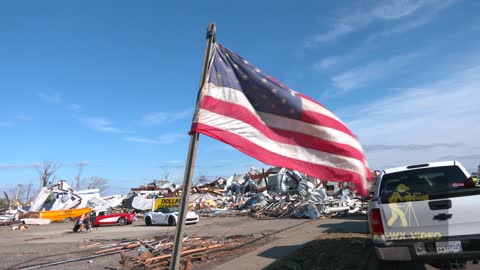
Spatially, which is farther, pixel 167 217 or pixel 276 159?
pixel 167 217

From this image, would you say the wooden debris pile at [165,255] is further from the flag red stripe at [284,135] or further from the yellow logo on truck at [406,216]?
the flag red stripe at [284,135]

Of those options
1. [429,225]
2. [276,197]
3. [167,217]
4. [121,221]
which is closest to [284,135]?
[429,225]

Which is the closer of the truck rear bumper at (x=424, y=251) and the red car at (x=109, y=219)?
the truck rear bumper at (x=424, y=251)

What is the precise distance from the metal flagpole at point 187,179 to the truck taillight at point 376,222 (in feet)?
11.5

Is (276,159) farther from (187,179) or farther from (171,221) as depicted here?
(171,221)

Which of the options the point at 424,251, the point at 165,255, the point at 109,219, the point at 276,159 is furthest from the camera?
→ the point at 109,219

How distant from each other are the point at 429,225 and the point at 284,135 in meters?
3.02

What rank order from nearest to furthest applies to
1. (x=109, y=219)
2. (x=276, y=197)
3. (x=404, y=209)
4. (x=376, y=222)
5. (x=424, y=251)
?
(x=424, y=251)
(x=404, y=209)
(x=376, y=222)
(x=109, y=219)
(x=276, y=197)

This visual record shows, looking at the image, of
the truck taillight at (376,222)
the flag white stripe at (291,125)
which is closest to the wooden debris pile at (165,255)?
the truck taillight at (376,222)

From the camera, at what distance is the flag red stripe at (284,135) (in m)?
4.69

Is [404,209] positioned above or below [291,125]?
below

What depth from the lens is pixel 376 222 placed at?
6.44m

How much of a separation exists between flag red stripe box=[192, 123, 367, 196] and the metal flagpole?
0.84 feet

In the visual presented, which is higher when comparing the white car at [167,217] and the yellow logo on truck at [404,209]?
the white car at [167,217]
